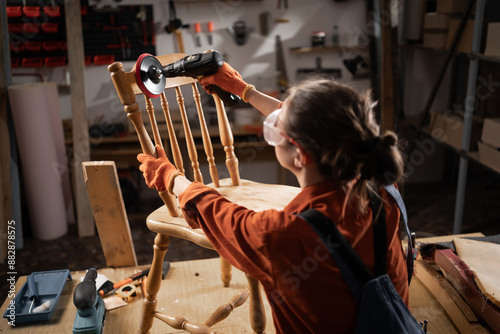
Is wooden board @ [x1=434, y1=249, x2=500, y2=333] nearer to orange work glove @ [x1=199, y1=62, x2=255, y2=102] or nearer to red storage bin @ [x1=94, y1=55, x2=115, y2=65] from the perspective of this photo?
orange work glove @ [x1=199, y1=62, x2=255, y2=102]

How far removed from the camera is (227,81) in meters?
1.56

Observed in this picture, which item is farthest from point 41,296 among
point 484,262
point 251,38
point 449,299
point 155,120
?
point 251,38

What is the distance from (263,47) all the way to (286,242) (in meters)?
2.97

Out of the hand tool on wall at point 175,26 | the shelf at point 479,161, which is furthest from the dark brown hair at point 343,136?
the hand tool on wall at point 175,26

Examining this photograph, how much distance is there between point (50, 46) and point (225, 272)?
2430mm

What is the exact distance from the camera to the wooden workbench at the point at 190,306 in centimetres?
175

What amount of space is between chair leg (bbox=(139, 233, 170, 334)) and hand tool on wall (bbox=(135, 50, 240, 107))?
49cm

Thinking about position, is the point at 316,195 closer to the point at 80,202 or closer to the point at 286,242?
the point at 286,242

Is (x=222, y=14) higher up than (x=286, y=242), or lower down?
higher up

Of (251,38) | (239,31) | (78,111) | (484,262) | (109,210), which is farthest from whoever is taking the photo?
(251,38)

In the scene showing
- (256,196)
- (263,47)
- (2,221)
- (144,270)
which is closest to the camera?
(256,196)

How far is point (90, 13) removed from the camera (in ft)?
11.5

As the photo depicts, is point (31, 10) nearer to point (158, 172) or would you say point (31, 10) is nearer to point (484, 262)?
point (158, 172)

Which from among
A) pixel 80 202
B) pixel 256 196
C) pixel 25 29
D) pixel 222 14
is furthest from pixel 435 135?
pixel 25 29
